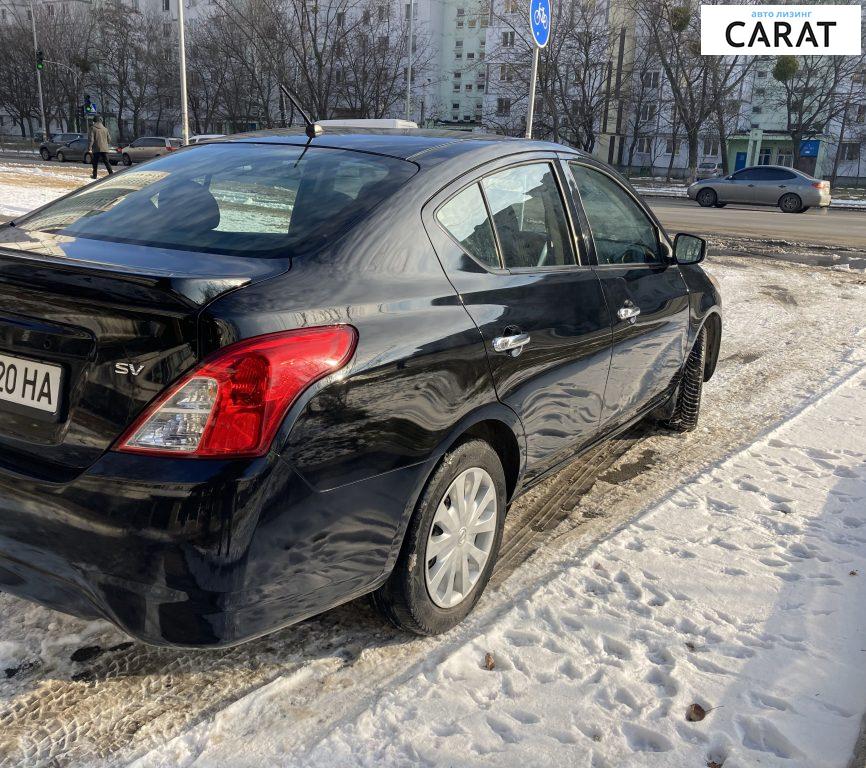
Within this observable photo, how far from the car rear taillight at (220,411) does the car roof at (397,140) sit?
1.25 meters

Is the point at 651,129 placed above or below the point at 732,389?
above

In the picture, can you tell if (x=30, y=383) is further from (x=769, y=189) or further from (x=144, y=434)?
(x=769, y=189)

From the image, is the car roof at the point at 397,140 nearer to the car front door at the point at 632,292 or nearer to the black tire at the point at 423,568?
the car front door at the point at 632,292

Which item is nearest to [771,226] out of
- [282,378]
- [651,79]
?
[282,378]

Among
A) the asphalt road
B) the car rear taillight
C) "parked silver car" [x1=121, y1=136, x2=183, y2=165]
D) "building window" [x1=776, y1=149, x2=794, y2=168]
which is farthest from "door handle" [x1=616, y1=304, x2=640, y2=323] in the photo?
"building window" [x1=776, y1=149, x2=794, y2=168]

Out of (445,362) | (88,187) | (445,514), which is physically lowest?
(445,514)

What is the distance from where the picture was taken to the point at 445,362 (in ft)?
8.38

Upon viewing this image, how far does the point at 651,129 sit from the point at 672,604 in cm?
7128

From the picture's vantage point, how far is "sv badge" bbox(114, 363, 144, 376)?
2.05 metres

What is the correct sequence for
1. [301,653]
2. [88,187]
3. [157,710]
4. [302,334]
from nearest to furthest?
1. [302,334]
2. [157,710]
3. [301,653]
4. [88,187]

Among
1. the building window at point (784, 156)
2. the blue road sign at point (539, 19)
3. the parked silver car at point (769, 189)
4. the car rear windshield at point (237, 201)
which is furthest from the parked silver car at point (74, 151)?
the building window at point (784, 156)

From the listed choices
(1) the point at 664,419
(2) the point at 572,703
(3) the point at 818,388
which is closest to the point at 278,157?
(2) the point at 572,703

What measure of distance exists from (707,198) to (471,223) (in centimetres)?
2784

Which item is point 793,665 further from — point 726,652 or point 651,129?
point 651,129
